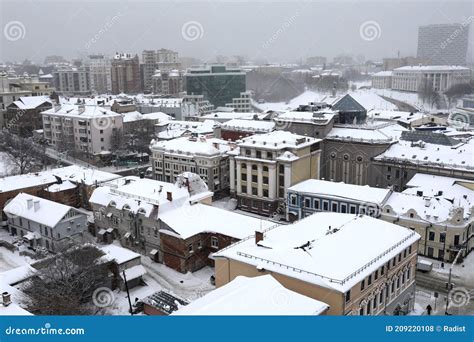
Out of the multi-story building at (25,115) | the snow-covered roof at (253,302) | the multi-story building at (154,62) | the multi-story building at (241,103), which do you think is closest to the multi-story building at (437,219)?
the snow-covered roof at (253,302)

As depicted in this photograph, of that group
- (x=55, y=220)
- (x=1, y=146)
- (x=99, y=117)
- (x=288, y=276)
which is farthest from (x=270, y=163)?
(x=1, y=146)

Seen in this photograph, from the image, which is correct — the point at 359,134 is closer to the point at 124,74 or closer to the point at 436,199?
the point at 436,199

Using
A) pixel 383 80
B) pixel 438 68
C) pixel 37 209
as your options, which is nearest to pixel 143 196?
pixel 37 209

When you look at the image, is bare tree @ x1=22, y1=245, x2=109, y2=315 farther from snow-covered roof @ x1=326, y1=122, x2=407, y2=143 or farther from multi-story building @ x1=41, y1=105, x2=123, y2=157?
multi-story building @ x1=41, y1=105, x2=123, y2=157

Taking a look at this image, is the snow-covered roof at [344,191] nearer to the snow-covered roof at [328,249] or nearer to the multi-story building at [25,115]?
the snow-covered roof at [328,249]

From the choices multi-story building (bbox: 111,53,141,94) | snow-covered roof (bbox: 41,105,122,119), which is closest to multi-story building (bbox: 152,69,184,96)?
multi-story building (bbox: 111,53,141,94)

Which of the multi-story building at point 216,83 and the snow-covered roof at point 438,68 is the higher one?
the snow-covered roof at point 438,68
